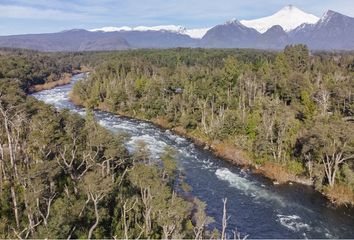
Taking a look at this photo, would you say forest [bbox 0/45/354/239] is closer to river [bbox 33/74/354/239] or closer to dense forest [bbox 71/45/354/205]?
dense forest [bbox 71/45/354/205]

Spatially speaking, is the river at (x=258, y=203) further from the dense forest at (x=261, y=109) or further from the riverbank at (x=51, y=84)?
the riverbank at (x=51, y=84)

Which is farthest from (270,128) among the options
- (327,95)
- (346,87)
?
(346,87)

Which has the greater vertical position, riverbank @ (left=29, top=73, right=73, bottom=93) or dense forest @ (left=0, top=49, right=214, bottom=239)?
dense forest @ (left=0, top=49, right=214, bottom=239)

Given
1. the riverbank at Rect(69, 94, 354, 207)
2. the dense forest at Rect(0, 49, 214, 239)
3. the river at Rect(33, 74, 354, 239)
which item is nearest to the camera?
the dense forest at Rect(0, 49, 214, 239)

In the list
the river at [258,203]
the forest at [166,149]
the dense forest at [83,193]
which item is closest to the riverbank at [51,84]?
the forest at [166,149]

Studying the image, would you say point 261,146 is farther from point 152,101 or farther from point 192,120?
point 152,101

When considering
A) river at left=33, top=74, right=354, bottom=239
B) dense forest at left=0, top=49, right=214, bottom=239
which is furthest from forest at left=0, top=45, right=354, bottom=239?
river at left=33, top=74, right=354, bottom=239
